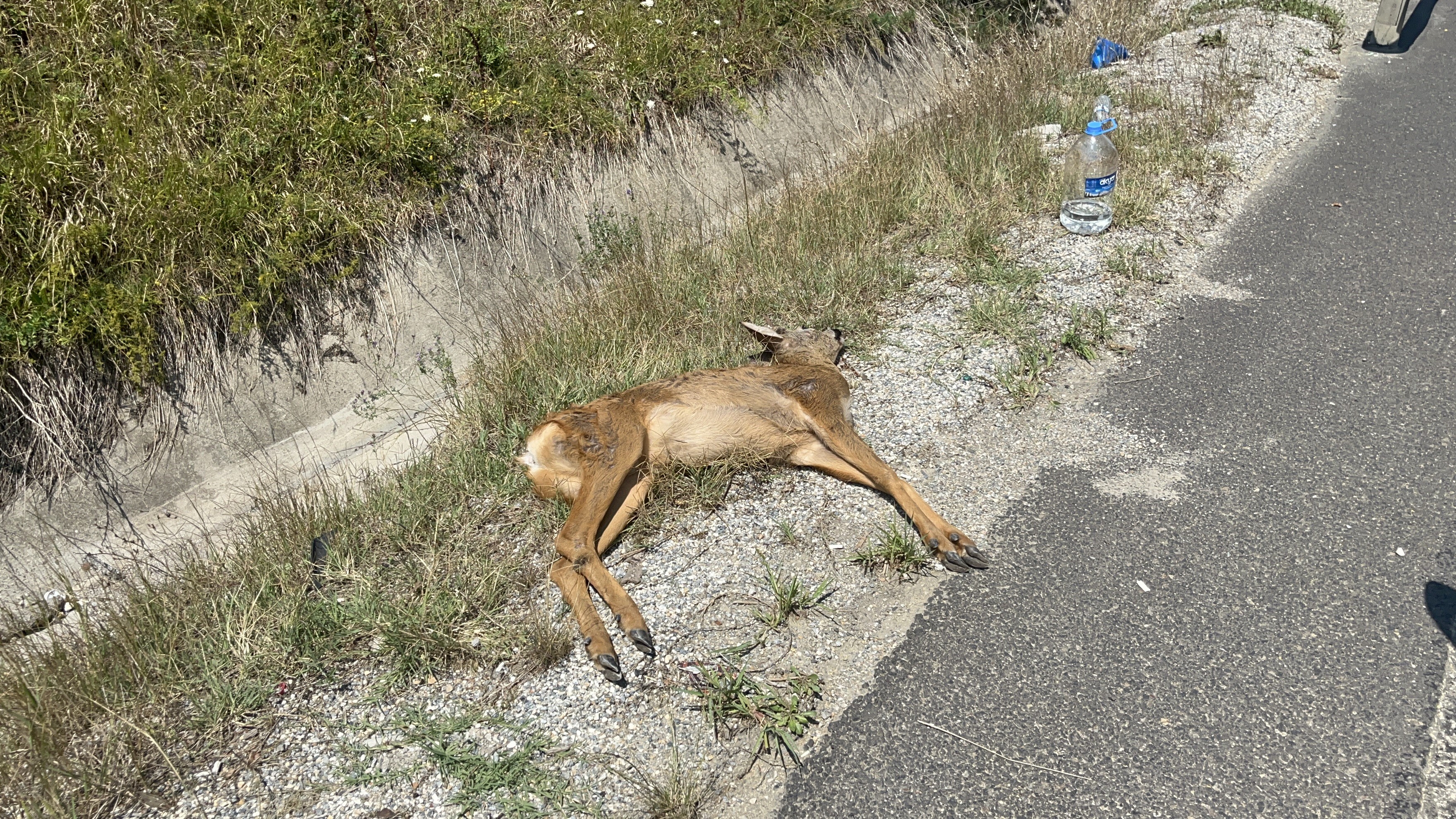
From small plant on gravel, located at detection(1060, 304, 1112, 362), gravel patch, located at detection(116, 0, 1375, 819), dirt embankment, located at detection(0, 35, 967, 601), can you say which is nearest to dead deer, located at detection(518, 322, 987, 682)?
gravel patch, located at detection(116, 0, 1375, 819)

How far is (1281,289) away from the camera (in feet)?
21.8

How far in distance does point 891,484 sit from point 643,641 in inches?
60.1

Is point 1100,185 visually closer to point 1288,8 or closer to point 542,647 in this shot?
point 542,647

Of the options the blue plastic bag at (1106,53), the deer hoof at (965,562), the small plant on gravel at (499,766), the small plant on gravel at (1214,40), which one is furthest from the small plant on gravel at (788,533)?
the small plant on gravel at (1214,40)

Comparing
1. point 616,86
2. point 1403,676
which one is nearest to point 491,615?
point 1403,676

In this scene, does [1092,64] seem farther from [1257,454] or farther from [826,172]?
[1257,454]

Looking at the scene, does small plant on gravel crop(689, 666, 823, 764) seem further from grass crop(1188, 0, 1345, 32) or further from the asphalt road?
grass crop(1188, 0, 1345, 32)

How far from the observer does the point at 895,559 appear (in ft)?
14.5

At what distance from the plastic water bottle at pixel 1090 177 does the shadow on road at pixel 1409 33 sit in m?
5.58

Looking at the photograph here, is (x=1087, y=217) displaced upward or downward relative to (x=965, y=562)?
upward

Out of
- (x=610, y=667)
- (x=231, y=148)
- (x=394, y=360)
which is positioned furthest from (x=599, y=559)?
(x=231, y=148)

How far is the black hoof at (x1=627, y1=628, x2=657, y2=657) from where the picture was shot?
399cm

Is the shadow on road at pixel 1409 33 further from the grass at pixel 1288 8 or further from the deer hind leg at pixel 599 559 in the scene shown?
the deer hind leg at pixel 599 559

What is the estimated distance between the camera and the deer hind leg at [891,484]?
14.5 feet
